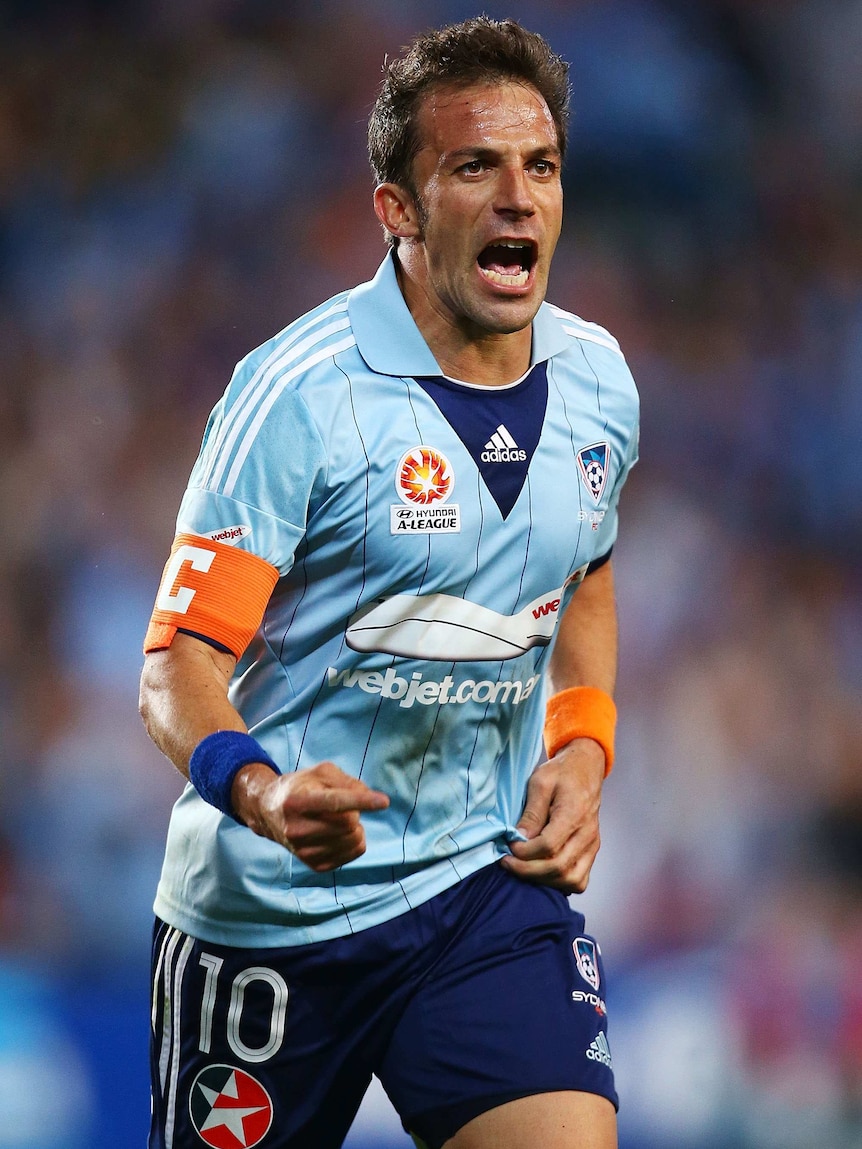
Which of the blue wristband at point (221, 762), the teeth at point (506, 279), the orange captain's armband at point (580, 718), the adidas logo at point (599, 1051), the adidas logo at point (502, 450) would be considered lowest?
the adidas logo at point (599, 1051)

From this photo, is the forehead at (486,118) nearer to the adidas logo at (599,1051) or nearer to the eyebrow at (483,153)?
the eyebrow at (483,153)

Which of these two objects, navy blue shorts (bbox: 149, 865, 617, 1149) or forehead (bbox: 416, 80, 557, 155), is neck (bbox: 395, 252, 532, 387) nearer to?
forehead (bbox: 416, 80, 557, 155)

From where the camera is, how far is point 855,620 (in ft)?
18.1

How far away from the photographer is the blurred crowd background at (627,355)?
505 centimetres

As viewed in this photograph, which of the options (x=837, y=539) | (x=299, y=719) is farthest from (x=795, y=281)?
(x=299, y=719)

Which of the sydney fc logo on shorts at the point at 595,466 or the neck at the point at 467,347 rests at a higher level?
the neck at the point at 467,347

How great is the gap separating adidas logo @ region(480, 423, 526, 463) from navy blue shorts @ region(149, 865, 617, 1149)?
679 mm

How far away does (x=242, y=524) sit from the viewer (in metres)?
2.13

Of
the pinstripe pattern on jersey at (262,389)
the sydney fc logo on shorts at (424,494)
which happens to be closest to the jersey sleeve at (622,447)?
the sydney fc logo on shorts at (424,494)

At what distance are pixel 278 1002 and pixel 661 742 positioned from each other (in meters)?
3.22

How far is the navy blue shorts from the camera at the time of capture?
2219 millimetres

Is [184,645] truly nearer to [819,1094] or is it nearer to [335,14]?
[819,1094]

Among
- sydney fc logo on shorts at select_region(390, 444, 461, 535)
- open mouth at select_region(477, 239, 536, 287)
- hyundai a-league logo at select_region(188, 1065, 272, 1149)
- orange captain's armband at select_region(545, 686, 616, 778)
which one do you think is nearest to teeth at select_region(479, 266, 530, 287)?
open mouth at select_region(477, 239, 536, 287)

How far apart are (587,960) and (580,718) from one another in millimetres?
466
